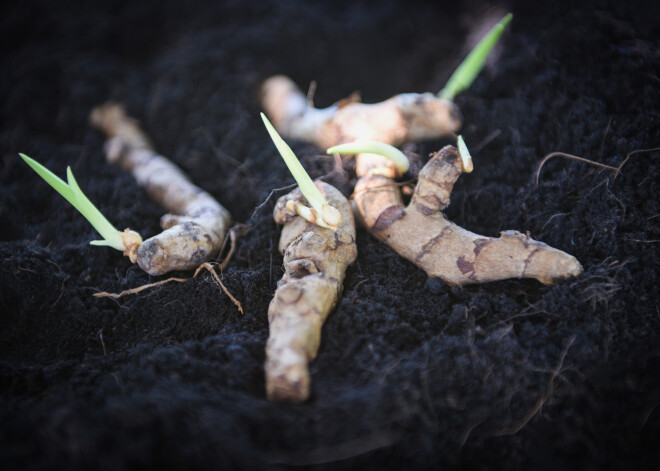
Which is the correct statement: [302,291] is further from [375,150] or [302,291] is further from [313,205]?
[375,150]

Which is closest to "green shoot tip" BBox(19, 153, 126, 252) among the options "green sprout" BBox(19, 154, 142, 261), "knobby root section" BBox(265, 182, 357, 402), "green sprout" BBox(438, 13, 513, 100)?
"green sprout" BBox(19, 154, 142, 261)

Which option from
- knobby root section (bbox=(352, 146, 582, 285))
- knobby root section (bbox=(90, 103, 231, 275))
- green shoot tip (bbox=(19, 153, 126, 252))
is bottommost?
knobby root section (bbox=(352, 146, 582, 285))

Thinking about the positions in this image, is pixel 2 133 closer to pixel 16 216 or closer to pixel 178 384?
pixel 16 216

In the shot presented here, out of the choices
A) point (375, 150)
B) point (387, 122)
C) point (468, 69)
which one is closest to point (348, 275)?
point (375, 150)

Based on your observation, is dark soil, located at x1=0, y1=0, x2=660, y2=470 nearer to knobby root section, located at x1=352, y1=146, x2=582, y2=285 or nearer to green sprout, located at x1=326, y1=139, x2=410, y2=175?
knobby root section, located at x1=352, y1=146, x2=582, y2=285

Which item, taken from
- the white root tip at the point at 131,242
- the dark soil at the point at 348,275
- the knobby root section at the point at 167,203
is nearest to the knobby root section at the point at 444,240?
the dark soil at the point at 348,275

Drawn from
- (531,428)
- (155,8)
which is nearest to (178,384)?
(531,428)
